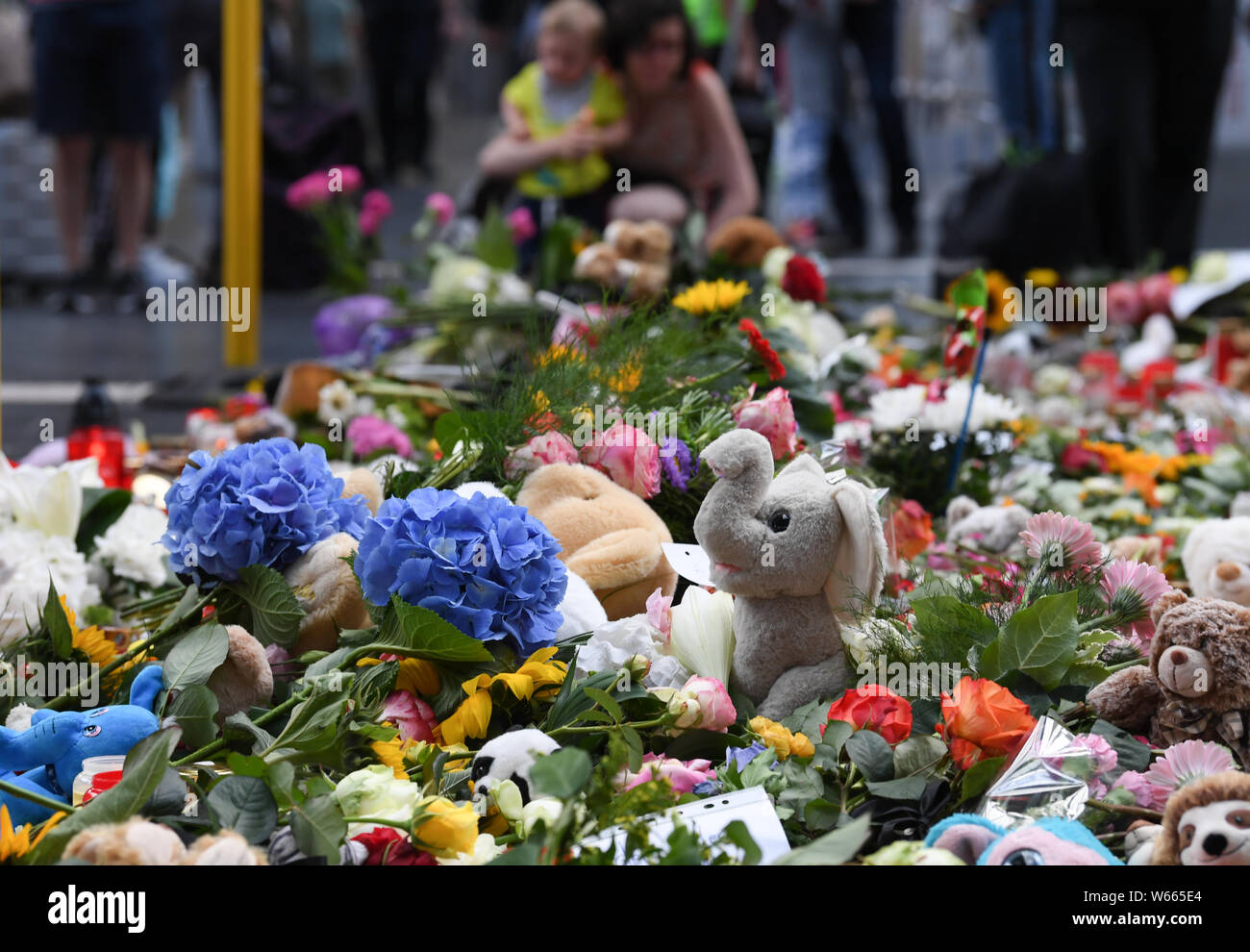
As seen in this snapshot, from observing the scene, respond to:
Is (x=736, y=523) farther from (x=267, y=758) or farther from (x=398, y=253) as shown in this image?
(x=398, y=253)

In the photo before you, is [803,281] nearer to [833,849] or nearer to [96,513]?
[96,513]

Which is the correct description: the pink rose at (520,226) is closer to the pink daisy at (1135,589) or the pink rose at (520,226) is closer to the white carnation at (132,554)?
the white carnation at (132,554)

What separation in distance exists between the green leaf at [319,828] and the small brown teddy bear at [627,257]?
196 cm

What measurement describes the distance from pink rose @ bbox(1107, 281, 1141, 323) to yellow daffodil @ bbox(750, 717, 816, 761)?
3.25m

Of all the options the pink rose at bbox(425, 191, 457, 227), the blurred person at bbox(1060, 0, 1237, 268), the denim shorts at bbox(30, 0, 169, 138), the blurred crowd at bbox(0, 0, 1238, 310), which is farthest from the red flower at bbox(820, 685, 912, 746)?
the denim shorts at bbox(30, 0, 169, 138)

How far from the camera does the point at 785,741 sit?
1369mm

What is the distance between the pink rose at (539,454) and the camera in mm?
1752

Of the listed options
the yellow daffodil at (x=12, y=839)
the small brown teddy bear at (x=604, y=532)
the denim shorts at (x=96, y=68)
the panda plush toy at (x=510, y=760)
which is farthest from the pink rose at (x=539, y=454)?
the denim shorts at (x=96, y=68)

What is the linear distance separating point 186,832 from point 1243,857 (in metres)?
0.82

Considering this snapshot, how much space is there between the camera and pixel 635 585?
1.65 metres

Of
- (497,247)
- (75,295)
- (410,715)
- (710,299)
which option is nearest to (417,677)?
(410,715)
